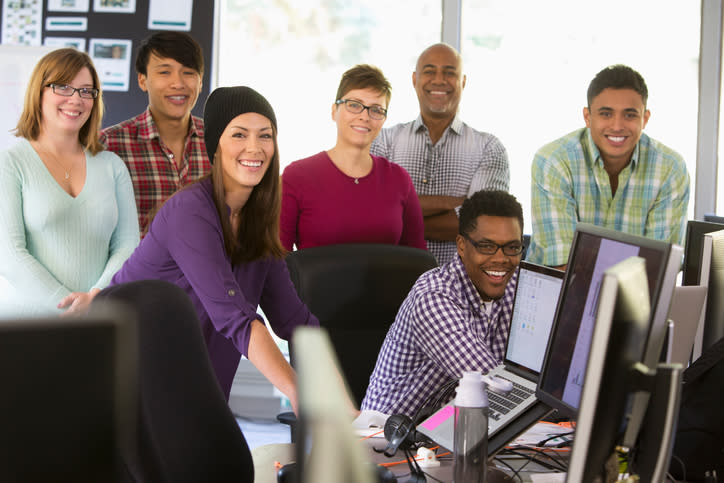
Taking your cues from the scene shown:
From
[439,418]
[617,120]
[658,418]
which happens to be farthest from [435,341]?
[617,120]

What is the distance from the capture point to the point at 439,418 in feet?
5.49

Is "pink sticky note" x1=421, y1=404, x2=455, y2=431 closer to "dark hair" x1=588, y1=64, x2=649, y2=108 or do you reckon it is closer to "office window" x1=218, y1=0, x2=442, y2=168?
"dark hair" x1=588, y1=64, x2=649, y2=108

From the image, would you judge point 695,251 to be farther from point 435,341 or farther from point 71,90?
point 71,90

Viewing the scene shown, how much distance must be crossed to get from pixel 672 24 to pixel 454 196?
2012 mm

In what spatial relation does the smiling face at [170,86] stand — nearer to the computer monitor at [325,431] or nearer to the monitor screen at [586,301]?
the monitor screen at [586,301]

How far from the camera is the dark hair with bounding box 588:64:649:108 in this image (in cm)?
271

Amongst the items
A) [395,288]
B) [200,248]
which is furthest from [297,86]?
[200,248]

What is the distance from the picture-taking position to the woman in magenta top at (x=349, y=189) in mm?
2818

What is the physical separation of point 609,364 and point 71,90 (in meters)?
2.23

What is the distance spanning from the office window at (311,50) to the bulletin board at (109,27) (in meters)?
0.27

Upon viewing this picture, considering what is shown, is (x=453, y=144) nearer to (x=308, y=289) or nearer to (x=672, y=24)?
(x=308, y=289)

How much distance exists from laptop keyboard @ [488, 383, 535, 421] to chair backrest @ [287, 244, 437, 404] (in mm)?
646

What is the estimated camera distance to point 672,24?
4363mm

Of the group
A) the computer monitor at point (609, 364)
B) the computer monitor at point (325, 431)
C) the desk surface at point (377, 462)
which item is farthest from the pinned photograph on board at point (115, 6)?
the computer monitor at point (325, 431)
